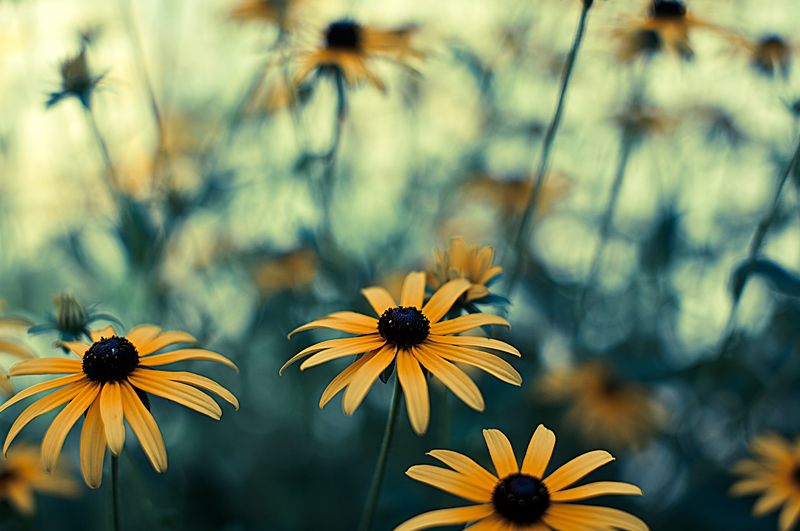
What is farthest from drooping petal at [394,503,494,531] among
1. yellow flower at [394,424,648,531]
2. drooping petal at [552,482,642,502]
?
drooping petal at [552,482,642,502]

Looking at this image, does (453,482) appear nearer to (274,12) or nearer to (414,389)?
(414,389)

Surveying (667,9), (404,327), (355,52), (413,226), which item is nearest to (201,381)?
(404,327)

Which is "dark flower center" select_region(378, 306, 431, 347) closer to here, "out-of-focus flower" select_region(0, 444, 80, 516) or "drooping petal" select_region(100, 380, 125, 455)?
"drooping petal" select_region(100, 380, 125, 455)

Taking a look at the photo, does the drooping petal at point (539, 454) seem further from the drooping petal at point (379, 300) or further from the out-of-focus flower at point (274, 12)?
the out-of-focus flower at point (274, 12)

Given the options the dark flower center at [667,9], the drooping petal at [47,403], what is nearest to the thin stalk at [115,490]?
the drooping petal at [47,403]

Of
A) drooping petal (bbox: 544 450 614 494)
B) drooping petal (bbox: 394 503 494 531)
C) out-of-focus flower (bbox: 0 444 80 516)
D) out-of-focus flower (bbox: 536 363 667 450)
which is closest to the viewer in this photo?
drooping petal (bbox: 394 503 494 531)

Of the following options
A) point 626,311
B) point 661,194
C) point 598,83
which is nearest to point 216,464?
point 626,311

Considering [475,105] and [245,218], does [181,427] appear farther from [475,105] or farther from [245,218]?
[475,105]
